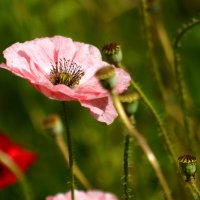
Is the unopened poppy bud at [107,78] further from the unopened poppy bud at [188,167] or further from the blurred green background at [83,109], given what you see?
the blurred green background at [83,109]

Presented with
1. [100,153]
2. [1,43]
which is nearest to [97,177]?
[100,153]

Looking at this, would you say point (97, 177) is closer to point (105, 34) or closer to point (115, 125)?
point (115, 125)

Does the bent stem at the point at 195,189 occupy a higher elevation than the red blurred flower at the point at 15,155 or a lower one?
lower

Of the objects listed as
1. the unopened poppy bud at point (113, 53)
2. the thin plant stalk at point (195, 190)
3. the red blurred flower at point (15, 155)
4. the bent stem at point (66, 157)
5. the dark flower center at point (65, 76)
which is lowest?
the thin plant stalk at point (195, 190)

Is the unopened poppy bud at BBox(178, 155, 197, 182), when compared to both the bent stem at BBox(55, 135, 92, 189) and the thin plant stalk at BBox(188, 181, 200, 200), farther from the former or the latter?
the bent stem at BBox(55, 135, 92, 189)

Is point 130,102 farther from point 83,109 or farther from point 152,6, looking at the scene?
point 83,109

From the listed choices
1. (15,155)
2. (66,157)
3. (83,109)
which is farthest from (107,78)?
(83,109)

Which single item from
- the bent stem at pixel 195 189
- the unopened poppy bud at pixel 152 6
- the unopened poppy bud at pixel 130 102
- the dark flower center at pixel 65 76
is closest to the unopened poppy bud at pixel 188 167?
the bent stem at pixel 195 189

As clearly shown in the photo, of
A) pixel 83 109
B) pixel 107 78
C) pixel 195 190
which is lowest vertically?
pixel 195 190
